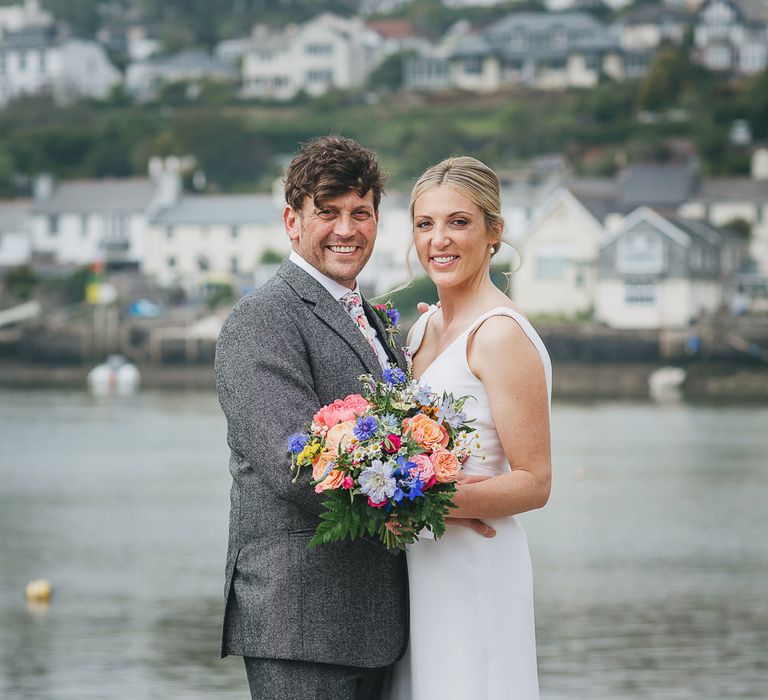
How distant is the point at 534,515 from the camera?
867 inches

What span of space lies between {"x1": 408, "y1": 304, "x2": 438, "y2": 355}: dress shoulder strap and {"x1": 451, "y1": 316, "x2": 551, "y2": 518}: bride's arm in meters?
0.40

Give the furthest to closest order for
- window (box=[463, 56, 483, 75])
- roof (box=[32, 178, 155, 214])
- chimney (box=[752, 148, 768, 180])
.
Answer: window (box=[463, 56, 483, 75]) < roof (box=[32, 178, 155, 214]) < chimney (box=[752, 148, 768, 180])

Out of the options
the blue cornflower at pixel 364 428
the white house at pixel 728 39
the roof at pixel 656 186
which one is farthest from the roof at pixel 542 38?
the blue cornflower at pixel 364 428

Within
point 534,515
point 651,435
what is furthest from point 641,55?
point 534,515

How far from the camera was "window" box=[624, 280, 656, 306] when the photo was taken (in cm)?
5172

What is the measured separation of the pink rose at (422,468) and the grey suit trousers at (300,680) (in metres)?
0.55

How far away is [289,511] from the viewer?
126 inches

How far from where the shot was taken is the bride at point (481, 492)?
3.33 m

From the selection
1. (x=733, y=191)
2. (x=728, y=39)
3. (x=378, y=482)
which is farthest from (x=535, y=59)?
(x=378, y=482)

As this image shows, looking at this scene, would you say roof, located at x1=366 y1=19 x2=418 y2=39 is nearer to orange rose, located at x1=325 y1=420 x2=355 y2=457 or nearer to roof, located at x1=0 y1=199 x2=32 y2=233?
roof, located at x1=0 y1=199 x2=32 y2=233

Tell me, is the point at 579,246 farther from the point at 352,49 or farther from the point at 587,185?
the point at 352,49

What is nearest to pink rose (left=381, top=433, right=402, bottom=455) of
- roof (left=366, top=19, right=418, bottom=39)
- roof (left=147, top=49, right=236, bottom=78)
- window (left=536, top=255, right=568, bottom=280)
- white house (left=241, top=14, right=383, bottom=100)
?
window (left=536, top=255, right=568, bottom=280)

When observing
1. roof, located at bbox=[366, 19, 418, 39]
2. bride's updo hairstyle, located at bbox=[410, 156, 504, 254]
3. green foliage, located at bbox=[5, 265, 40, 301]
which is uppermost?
roof, located at bbox=[366, 19, 418, 39]

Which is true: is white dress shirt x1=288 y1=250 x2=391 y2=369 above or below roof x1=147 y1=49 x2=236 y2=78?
below
